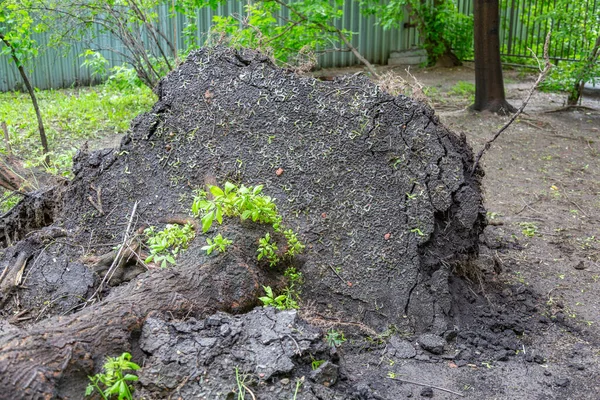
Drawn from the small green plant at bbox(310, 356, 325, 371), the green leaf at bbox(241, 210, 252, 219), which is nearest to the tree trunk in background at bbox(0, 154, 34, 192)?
the green leaf at bbox(241, 210, 252, 219)

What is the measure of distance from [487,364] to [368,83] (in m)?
1.77

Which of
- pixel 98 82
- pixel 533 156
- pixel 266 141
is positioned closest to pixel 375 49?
pixel 98 82

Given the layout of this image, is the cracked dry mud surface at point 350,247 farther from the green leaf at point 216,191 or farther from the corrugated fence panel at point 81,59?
the corrugated fence panel at point 81,59

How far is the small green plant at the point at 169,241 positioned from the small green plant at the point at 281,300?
1.66 feet

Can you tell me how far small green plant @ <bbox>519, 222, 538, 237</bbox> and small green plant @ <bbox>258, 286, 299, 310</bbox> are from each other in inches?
101

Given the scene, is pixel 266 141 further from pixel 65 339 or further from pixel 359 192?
pixel 65 339

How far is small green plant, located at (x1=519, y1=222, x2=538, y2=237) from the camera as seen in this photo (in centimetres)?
521

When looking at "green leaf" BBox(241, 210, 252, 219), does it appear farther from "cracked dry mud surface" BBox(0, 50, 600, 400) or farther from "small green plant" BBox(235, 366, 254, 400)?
"small green plant" BBox(235, 366, 254, 400)

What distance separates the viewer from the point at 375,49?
15.0m

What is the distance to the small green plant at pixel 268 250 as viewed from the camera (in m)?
3.30

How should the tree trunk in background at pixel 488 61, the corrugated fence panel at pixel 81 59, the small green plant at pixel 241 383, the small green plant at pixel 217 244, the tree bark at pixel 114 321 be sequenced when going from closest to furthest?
the tree bark at pixel 114 321, the small green plant at pixel 241 383, the small green plant at pixel 217 244, the tree trunk in background at pixel 488 61, the corrugated fence panel at pixel 81 59

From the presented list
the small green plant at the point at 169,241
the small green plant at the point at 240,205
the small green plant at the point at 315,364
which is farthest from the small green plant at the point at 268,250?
the small green plant at the point at 315,364

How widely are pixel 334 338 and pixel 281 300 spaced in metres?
0.33

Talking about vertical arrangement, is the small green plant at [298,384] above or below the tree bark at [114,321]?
below
